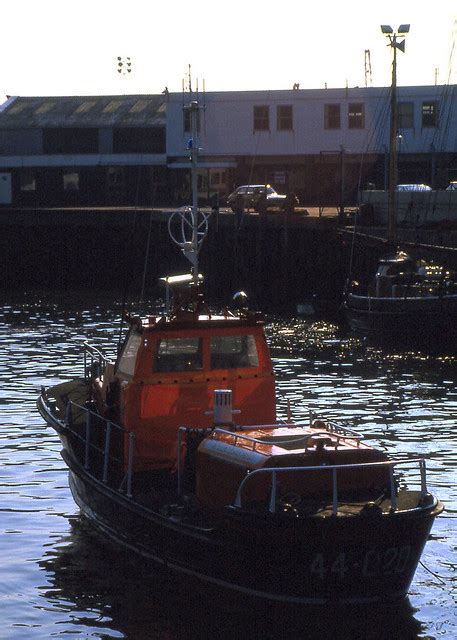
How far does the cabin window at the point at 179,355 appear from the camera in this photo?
1608 centimetres

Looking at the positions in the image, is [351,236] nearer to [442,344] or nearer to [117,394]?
[442,344]

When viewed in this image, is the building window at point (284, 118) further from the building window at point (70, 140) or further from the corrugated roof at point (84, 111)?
the building window at point (70, 140)

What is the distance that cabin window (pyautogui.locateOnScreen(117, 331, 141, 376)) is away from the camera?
16.2 metres

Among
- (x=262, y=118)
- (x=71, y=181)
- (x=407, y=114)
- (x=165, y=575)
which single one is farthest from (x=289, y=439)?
(x=71, y=181)

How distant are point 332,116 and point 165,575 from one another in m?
57.1

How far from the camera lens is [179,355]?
1616 centimetres

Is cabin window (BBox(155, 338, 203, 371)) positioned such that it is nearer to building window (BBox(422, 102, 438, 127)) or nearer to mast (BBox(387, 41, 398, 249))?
mast (BBox(387, 41, 398, 249))

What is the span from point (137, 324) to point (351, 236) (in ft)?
111

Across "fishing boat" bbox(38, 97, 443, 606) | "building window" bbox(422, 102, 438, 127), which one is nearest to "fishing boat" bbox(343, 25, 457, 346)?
"fishing boat" bbox(38, 97, 443, 606)

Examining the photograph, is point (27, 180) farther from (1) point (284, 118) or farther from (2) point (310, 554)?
(2) point (310, 554)

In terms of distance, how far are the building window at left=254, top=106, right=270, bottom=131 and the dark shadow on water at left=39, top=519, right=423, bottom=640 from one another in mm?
55858

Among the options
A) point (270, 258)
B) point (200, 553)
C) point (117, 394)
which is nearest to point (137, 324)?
point (117, 394)

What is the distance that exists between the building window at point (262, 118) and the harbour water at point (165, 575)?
114 ft

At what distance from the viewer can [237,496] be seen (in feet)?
42.4
